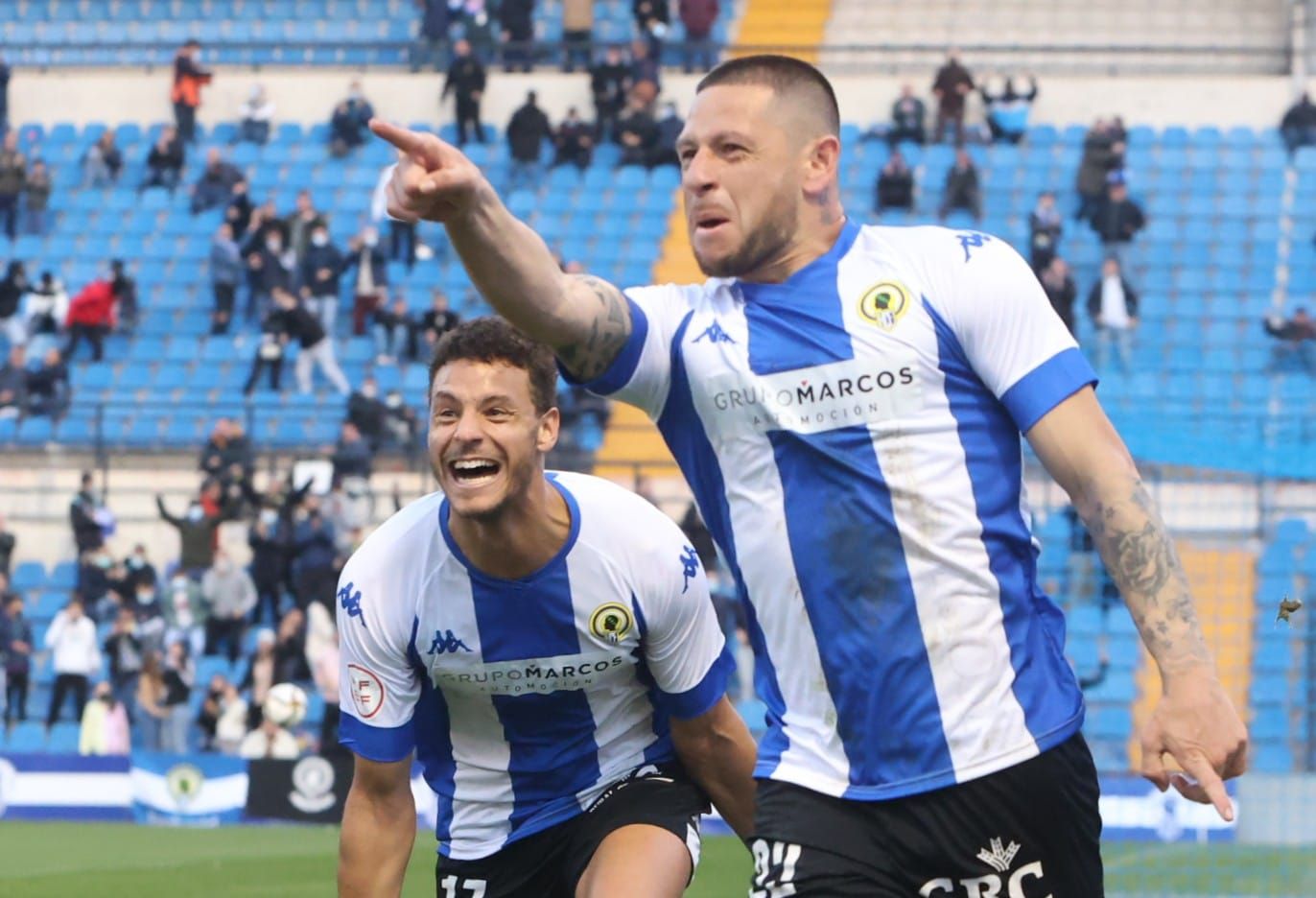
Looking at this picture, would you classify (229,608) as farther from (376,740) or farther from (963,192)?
(376,740)

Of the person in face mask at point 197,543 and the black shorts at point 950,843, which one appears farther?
the person in face mask at point 197,543

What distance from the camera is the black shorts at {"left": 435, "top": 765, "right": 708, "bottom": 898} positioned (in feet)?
18.9

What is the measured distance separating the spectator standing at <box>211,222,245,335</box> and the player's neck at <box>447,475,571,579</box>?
65.7 ft

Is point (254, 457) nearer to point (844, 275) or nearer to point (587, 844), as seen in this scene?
point (587, 844)

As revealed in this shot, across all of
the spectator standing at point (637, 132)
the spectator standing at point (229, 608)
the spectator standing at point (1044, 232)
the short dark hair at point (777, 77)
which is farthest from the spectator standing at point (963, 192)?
the short dark hair at point (777, 77)

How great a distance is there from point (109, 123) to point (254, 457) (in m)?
9.10

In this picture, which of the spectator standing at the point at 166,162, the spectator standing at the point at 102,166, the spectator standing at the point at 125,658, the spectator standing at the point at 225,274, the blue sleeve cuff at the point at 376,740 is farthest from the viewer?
the spectator standing at the point at 102,166

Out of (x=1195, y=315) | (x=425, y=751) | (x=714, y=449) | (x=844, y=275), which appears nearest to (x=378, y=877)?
(x=425, y=751)

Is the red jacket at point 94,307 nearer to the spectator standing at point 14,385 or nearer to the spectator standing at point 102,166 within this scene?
the spectator standing at point 14,385

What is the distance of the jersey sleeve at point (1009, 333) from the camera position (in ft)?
14.1

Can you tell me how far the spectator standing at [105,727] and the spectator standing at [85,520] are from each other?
2.34m

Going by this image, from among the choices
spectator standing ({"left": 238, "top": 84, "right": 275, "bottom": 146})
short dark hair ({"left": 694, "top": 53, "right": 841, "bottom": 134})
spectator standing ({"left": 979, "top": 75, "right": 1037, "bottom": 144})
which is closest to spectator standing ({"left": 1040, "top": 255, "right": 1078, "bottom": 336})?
spectator standing ({"left": 979, "top": 75, "right": 1037, "bottom": 144})

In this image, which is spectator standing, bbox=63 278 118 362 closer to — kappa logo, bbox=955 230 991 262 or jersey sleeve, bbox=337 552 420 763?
jersey sleeve, bbox=337 552 420 763

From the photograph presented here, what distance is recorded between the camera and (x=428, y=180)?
383cm
